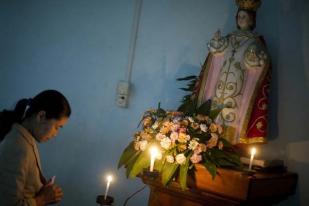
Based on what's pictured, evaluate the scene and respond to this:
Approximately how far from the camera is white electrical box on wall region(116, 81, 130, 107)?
2221 millimetres

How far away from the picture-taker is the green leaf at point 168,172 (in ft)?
4.71

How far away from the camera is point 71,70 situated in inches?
93.5

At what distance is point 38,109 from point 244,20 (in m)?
1.04

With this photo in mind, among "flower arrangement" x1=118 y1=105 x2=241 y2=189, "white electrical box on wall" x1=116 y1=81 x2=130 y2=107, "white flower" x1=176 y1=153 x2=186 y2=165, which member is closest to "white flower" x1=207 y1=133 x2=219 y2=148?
"flower arrangement" x1=118 y1=105 x2=241 y2=189

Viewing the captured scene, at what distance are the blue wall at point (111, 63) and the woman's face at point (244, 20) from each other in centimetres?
29

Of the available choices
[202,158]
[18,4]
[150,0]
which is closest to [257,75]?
[202,158]

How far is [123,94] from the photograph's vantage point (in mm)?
2223

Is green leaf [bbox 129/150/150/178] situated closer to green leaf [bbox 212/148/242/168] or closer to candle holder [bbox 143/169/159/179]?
candle holder [bbox 143/169/159/179]

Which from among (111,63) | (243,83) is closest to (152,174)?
(243,83)

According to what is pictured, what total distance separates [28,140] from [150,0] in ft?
4.48

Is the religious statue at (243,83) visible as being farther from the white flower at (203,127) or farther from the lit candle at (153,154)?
the lit candle at (153,154)

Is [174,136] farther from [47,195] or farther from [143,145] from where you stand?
[47,195]

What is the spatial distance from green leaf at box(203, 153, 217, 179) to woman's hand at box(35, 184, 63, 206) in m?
0.59

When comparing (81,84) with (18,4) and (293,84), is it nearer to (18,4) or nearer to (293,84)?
(18,4)
